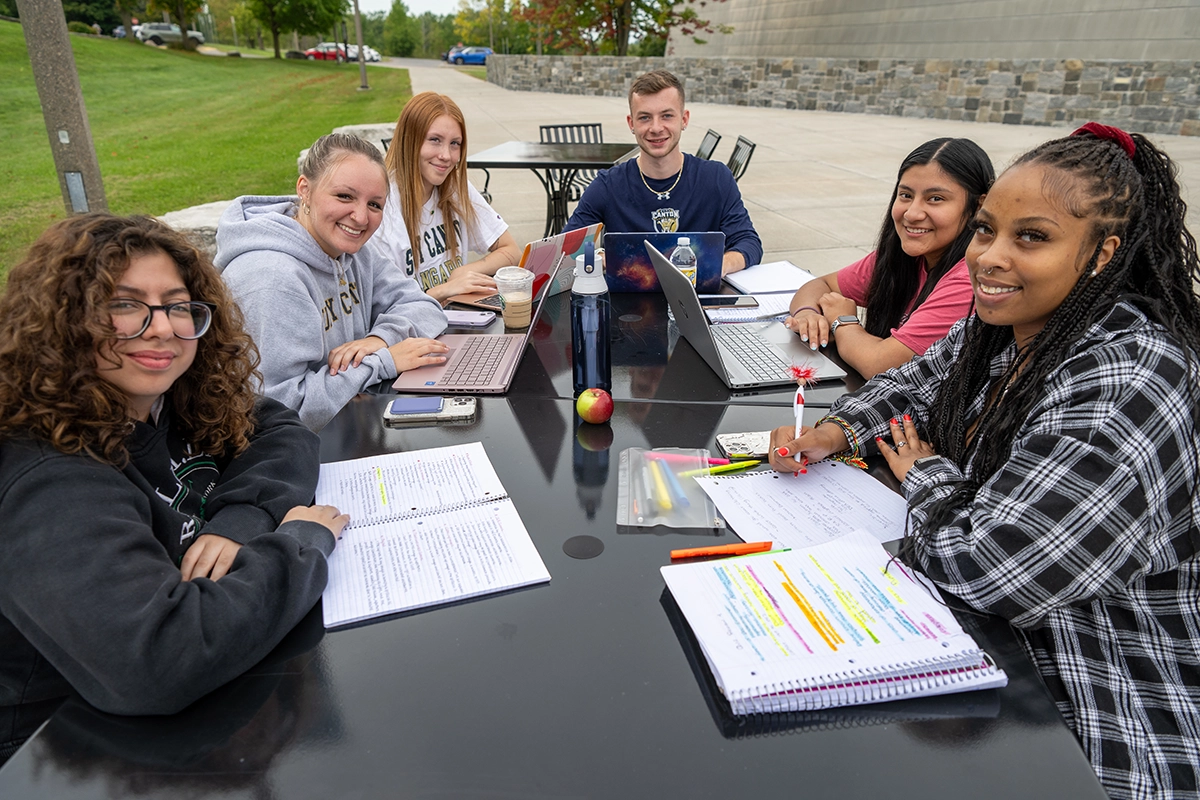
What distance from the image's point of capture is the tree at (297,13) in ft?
124

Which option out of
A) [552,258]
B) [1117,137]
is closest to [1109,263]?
[1117,137]

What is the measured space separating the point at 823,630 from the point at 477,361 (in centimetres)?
139

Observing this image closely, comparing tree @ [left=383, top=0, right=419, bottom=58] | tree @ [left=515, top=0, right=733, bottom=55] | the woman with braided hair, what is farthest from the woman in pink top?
tree @ [left=383, top=0, right=419, bottom=58]

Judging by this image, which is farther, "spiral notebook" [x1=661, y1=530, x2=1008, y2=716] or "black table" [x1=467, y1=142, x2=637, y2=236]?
"black table" [x1=467, y1=142, x2=637, y2=236]

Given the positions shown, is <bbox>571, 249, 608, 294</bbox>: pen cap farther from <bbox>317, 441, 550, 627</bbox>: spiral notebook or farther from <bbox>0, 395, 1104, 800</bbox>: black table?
<bbox>0, 395, 1104, 800</bbox>: black table

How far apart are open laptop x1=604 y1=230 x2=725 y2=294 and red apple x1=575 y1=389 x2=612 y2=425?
44.9 inches

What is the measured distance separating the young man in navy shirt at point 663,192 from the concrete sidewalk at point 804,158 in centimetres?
151

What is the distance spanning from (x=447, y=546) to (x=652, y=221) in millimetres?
2664

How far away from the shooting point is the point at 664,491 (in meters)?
1.47

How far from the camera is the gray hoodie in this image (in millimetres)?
1939

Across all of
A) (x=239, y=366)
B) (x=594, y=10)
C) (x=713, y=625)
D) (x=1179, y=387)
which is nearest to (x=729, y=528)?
(x=713, y=625)

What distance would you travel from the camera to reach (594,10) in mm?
20953

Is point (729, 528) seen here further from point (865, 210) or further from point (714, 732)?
point (865, 210)

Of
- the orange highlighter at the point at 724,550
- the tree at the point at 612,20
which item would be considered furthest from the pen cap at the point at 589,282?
the tree at the point at 612,20
